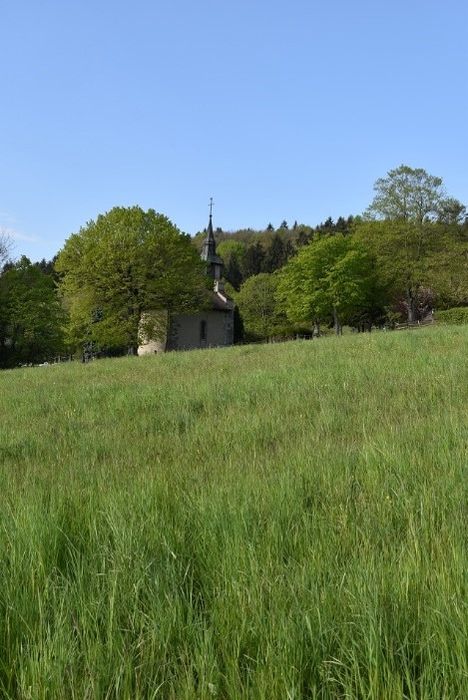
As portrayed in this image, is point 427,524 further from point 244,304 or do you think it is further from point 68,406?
point 244,304

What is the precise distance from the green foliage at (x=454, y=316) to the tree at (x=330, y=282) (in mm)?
11658

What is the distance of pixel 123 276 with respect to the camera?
1467 inches

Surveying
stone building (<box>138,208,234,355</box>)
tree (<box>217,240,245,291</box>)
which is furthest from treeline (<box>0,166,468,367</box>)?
tree (<box>217,240,245,291</box>)

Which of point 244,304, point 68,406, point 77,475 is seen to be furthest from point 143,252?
point 244,304

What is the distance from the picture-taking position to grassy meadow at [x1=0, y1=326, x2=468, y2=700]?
1649 millimetres

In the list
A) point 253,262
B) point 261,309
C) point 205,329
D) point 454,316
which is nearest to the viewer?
point 454,316

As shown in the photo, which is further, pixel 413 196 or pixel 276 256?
pixel 276 256

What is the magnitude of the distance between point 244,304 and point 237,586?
8099 centimetres

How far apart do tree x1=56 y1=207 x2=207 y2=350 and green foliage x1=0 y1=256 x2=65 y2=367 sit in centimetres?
876

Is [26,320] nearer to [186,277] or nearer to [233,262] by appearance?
[186,277]

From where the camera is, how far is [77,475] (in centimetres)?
428

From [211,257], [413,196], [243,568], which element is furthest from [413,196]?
[243,568]

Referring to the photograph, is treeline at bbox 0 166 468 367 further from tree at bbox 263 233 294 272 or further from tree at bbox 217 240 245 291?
tree at bbox 217 240 245 291

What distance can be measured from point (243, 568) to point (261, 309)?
7942 cm
